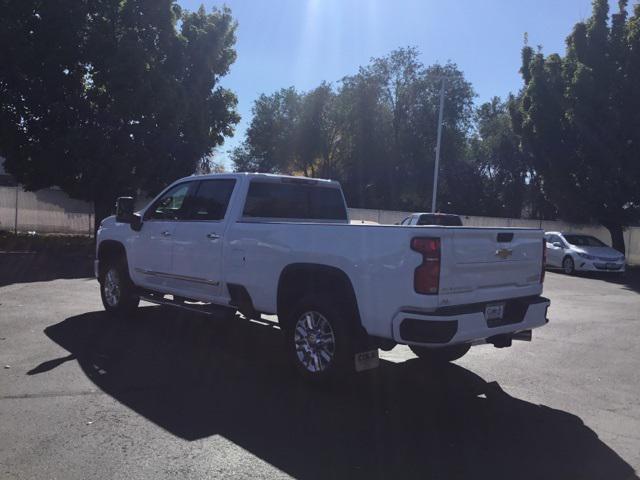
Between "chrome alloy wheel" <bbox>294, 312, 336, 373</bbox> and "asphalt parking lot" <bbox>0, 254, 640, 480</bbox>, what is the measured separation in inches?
10.3

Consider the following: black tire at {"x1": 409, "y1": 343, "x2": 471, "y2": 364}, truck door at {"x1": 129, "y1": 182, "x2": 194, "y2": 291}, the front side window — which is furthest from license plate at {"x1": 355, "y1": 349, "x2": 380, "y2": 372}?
the front side window

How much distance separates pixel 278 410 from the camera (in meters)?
5.18

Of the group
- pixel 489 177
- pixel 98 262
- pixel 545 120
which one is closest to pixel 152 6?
pixel 98 262

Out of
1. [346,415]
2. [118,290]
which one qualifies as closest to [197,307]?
[118,290]

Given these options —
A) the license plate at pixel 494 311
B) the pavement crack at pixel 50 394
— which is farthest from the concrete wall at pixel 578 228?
the pavement crack at pixel 50 394

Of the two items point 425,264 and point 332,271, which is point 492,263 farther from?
point 332,271

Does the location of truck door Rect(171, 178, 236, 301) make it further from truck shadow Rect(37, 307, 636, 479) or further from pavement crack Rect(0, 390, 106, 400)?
pavement crack Rect(0, 390, 106, 400)

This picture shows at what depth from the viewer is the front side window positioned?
795 cm

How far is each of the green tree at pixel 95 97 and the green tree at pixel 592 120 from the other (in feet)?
45.9

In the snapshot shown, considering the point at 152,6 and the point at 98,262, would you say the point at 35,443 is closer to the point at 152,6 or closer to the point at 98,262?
the point at 98,262

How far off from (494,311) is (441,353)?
5.16 ft

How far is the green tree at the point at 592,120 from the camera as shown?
22578mm

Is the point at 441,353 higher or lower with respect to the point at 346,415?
higher

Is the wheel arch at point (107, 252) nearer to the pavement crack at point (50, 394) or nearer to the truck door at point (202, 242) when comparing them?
the truck door at point (202, 242)
